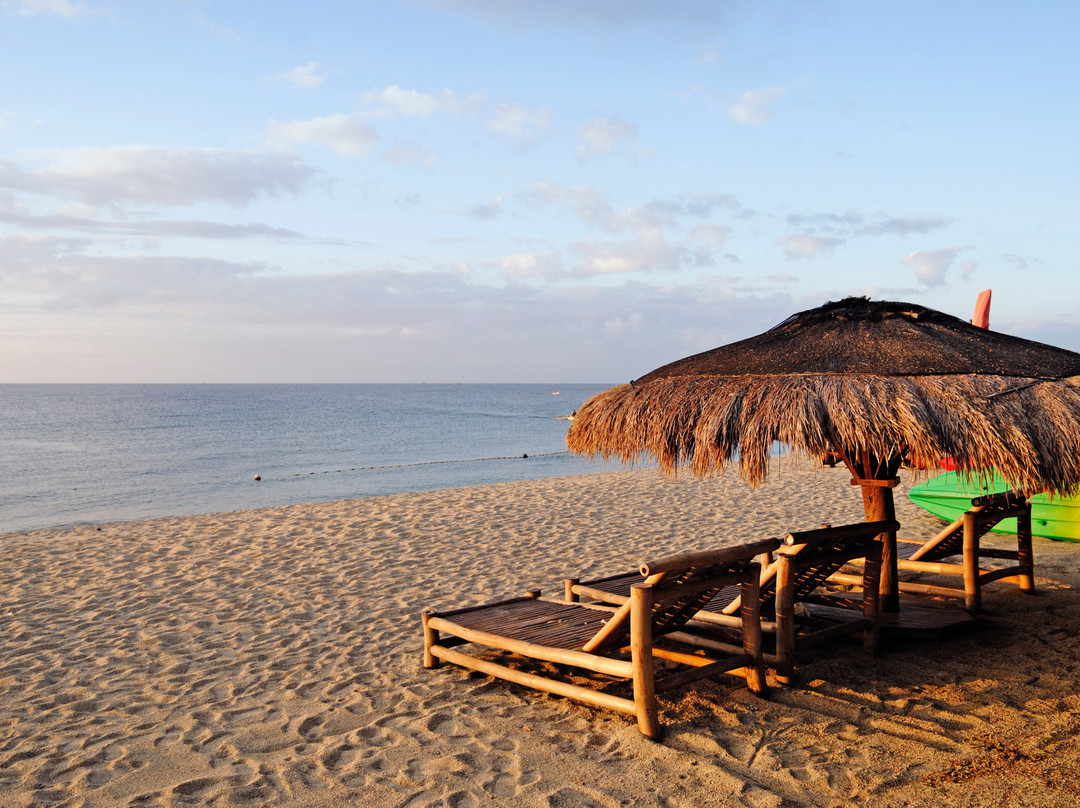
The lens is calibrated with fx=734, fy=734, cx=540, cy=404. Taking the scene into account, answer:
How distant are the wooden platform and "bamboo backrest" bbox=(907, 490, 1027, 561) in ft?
1.96

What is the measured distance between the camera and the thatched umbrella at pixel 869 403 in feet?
10.9

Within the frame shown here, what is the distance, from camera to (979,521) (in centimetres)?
493

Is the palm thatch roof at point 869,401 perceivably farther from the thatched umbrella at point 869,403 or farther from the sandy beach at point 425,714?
the sandy beach at point 425,714

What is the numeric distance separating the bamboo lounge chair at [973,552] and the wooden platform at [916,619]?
26cm

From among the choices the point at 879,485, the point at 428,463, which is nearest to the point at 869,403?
the point at 879,485

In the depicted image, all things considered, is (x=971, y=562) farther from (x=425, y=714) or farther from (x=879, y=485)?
(x=425, y=714)

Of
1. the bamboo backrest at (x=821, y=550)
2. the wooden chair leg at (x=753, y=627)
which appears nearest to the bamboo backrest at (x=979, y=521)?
the bamboo backrest at (x=821, y=550)

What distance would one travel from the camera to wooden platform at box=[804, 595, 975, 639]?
14.2 ft

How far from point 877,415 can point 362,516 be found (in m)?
8.75

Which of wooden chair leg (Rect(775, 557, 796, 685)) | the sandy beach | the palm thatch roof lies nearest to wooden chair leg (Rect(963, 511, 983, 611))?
the sandy beach

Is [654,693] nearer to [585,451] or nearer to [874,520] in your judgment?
[585,451]

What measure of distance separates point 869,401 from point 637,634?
152 centimetres

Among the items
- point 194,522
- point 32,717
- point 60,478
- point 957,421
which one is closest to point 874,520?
point 957,421

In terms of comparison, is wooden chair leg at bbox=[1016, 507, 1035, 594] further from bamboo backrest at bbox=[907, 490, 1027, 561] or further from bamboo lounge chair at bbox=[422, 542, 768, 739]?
bamboo lounge chair at bbox=[422, 542, 768, 739]
